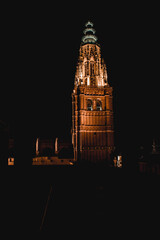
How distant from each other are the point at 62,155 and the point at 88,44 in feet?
105

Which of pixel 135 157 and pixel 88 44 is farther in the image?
pixel 88 44

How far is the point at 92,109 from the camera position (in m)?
54.0

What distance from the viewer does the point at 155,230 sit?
9.65 meters

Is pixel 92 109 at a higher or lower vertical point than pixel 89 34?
lower

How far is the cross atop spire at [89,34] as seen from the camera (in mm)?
60000

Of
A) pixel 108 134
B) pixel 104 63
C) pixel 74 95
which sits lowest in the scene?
pixel 108 134

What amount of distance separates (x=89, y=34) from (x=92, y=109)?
2323 cm

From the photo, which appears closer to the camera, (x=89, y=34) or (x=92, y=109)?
(x=92, y=109)

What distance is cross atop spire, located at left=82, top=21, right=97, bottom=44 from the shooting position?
60.0 m

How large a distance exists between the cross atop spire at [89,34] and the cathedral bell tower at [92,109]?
952 millimetres

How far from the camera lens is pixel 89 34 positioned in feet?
198

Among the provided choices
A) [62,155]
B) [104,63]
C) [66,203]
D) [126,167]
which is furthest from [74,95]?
[66,203]

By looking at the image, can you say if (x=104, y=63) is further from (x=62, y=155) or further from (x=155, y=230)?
(x=155, y=230)

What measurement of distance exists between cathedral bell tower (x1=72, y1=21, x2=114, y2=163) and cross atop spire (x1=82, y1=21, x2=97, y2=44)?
952mm
